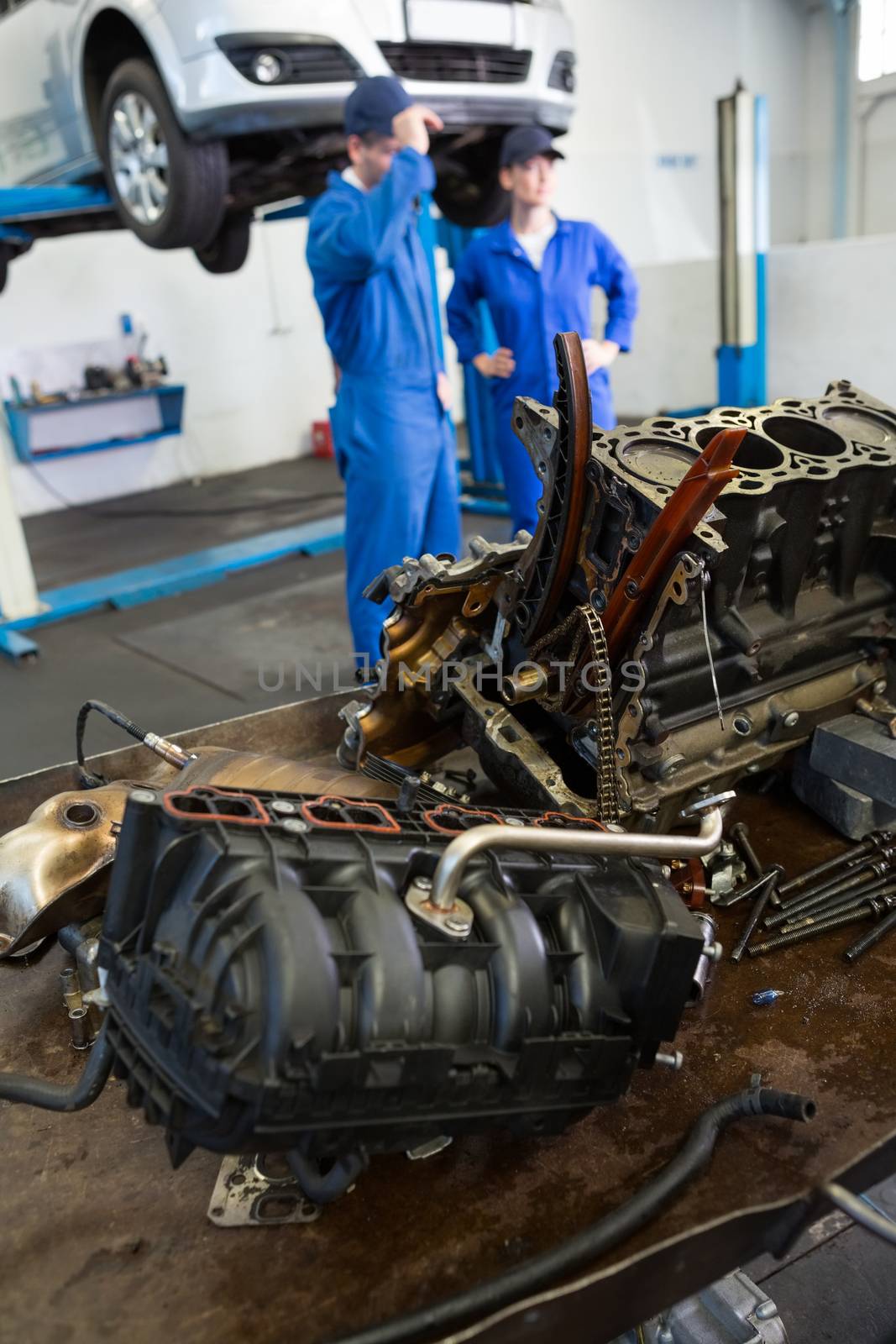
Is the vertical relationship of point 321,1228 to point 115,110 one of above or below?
below

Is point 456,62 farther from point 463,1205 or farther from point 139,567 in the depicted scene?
point 463,1205

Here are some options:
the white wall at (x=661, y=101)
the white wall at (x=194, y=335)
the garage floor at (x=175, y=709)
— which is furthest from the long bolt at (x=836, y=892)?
the white wall at (x=661, y=101)

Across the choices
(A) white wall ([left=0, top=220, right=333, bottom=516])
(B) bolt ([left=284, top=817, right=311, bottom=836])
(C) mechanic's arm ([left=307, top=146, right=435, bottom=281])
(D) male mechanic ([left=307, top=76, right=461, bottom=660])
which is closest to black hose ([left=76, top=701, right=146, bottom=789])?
(B) bolt ([left=284, top=817, right=311, bottom=836])

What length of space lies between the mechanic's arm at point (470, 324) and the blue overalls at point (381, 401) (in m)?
0.42

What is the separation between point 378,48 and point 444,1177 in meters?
4.23

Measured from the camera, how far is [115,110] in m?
4.48

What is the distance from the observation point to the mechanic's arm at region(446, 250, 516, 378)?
3877 mm

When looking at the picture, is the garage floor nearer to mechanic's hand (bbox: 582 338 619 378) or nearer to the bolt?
the bolt

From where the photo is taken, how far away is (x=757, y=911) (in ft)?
5.32

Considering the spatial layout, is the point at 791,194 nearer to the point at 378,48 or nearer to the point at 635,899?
the point at 378,48

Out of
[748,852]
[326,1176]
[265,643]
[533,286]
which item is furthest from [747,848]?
[265,643]

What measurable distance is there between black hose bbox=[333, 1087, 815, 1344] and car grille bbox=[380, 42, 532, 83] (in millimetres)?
4235

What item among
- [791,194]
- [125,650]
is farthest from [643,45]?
[125,650]

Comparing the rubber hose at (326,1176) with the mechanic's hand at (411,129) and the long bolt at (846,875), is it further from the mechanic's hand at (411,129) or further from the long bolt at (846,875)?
the mechanic's hand at (411,129)
